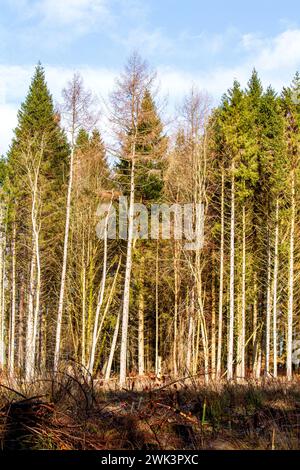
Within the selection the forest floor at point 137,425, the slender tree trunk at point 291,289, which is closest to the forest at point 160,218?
the slender tree trunk at point 291,289

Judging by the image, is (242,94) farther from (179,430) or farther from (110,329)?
(179,430)

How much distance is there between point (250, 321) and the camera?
94.0 ft

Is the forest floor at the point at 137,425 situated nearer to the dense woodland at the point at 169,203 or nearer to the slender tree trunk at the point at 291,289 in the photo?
the dense woodland at the point at 169,203

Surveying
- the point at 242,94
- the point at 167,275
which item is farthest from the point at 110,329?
the point at 242,94

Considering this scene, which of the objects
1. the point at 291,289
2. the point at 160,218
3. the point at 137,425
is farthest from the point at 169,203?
the point at 137,425

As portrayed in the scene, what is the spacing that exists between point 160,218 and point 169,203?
188cm

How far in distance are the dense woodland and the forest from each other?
85 mm

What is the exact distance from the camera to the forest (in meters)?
19.5

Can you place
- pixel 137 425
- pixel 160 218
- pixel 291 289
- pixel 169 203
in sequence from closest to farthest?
pixel 137 425, pixel 291 289, pixel 169 203, pixel 160 218

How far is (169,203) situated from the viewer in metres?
24.0

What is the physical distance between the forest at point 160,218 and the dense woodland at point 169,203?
0.28ft

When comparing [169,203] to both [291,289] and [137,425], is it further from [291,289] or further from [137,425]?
[137,425]

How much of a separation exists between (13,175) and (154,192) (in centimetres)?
890

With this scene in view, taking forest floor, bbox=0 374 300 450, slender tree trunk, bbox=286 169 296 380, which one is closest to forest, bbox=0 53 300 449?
slender tree trunk, bbox=286 169 296 380
